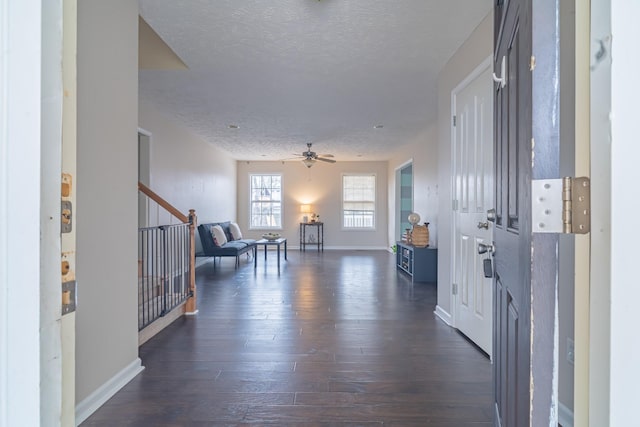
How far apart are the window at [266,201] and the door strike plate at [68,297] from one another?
29.4 ft

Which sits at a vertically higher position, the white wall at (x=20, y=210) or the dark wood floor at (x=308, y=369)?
the white wall at (x=20, y=210)

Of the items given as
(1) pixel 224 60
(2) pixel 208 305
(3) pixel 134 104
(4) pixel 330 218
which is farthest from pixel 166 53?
(4) pixel 330 218

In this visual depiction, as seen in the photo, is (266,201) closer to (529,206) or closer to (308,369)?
(308,369)

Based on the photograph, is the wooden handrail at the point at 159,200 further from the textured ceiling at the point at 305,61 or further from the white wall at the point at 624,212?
the white wall at the point at 624,212

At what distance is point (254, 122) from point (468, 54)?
3.48 meters

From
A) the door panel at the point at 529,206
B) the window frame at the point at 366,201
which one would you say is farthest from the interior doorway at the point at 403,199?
the door panel at the point at 529,206

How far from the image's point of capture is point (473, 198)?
2.68 meters

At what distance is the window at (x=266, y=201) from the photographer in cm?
952

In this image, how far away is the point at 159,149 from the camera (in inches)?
194

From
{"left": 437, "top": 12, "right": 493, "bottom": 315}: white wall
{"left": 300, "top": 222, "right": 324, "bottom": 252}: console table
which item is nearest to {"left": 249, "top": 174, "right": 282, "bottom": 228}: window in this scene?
{"left": 300, "top": 222, "right": 324, "bottom": 252}: console table

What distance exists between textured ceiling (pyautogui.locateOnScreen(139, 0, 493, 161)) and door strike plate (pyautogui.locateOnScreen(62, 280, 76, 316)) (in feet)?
7.56

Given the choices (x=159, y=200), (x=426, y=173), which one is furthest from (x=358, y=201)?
(x=159, y=200)

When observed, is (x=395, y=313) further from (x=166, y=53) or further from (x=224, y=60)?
(x=166, y=53)

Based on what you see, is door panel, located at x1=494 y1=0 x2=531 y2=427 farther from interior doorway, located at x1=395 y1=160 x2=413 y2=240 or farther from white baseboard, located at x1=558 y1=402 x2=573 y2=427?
interior doorway, located at x1=395 y1=160 x2=413 y2=240
